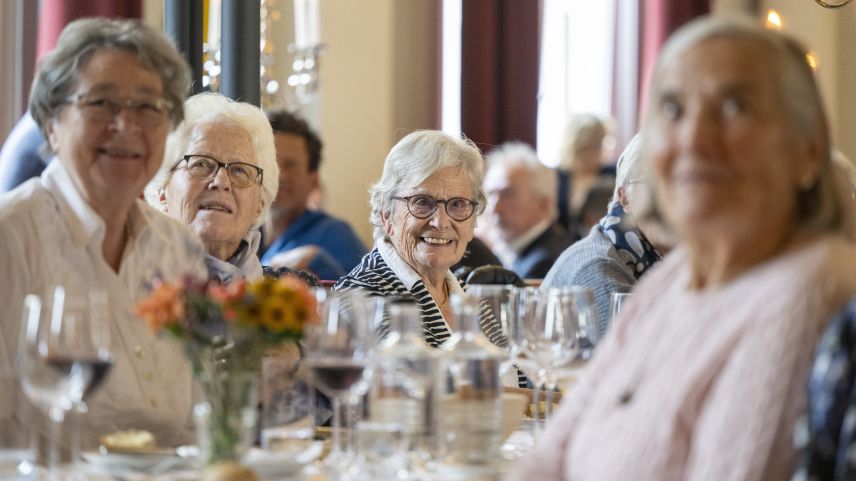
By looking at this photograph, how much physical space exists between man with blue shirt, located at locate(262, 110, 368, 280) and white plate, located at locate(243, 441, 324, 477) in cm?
354

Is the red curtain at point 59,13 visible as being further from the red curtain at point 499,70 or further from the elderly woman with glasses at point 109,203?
the elderly woman with glasses at point 109,203

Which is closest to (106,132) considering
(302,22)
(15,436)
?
(15,436)

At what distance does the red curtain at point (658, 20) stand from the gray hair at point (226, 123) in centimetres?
529

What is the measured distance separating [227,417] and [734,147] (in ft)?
2.81

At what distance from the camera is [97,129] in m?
2.69

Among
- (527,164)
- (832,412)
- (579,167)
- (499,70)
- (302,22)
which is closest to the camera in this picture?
(832,412)

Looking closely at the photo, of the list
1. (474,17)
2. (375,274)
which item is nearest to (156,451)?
(375,274)

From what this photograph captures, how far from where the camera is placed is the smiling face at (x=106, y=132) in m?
2.68

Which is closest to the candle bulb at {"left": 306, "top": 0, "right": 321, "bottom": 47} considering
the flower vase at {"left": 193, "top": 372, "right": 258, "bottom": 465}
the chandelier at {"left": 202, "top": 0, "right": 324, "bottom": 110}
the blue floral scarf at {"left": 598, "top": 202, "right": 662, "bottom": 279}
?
the chandelier at {"left": 202, "top": 0, "right": 324, "bottom": 110}

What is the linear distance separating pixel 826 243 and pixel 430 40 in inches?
245

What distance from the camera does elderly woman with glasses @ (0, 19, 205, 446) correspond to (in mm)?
2594

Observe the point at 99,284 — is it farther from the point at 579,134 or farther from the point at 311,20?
the point at 579,134

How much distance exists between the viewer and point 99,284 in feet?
8.69

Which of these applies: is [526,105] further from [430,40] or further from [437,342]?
[437,342]
